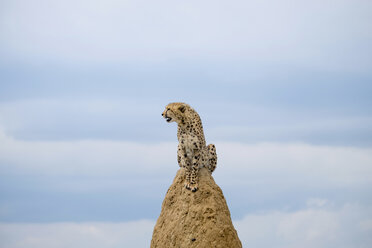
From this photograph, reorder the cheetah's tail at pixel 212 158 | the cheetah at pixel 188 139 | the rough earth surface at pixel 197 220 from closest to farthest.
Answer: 1. the rough earth surface at pixel 197 220
2. the cheetah at pixel 188 139
3. the cheetah's tail at pixel 212 158

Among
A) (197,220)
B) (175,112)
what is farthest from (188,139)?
(197,220)

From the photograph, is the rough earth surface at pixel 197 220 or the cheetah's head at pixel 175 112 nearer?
the rough earth surface at pixel 197 220

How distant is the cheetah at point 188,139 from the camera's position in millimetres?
18594

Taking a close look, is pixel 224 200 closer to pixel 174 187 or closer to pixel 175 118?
pixel 174 187

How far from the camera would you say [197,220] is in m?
18.3

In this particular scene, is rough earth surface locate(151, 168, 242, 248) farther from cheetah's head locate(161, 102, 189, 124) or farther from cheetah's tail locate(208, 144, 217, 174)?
cheetah's head locate(161, 102, 189, 124)

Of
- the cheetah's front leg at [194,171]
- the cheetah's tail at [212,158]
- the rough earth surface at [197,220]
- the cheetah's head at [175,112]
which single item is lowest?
the rough earth surface at [197,220]

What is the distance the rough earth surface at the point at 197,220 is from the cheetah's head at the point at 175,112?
149cm

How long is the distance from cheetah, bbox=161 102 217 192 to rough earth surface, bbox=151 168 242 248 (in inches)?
9.9

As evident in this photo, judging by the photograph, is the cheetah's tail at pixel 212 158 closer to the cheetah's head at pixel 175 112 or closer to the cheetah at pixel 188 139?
the cheetah at pixel 188 139

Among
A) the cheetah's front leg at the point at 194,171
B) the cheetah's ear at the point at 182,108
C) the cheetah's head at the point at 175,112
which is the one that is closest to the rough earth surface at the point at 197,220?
the cheetah's front leg at the point at 194,171

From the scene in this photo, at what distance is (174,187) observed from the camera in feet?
62.7

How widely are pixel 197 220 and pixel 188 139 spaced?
6.89 ft

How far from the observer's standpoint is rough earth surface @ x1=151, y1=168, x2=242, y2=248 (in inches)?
718
